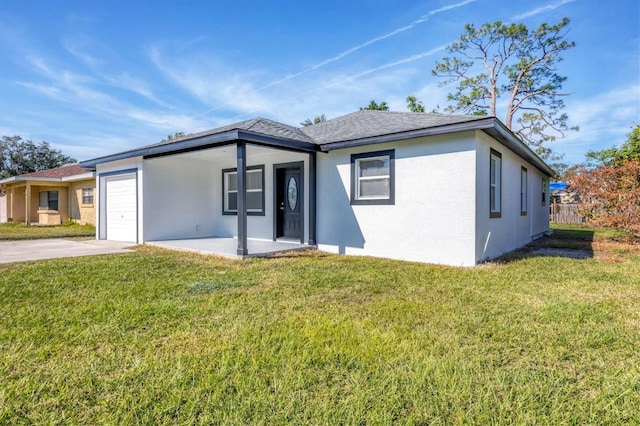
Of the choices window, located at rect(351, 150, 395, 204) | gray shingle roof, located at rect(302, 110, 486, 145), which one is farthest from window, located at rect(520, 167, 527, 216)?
window, located at rect(351, 150, 395, 204)

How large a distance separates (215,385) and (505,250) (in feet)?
28.1

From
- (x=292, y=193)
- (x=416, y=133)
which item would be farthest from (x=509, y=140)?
(x=292, y=193)

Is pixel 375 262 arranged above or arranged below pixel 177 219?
below

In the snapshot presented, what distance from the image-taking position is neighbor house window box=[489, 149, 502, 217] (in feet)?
25.6

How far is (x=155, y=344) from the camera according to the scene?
116 inches

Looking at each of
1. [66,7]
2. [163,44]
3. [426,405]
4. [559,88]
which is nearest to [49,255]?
[66,7]

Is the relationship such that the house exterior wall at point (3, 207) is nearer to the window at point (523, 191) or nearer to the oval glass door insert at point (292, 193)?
the oval glass door insert at point (292, 193)

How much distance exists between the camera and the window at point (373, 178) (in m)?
7.80

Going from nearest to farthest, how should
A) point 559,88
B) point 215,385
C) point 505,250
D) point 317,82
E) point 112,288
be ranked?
point 215,385, point 112,288, point 505,250, point 317,82, point 559,88

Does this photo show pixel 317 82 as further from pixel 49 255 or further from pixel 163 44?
pixel 49 255

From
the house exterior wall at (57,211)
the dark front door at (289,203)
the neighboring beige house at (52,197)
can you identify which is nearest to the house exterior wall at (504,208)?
the dark front door at (289,203)

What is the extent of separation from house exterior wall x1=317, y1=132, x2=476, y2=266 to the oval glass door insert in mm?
1216

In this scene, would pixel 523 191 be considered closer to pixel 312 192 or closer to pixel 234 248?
pixel 312 192

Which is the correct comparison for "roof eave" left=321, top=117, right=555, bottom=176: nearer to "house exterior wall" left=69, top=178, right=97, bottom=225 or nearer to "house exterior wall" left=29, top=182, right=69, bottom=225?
"house exterior wall" left=69, top=178, right=97, bottom=225
